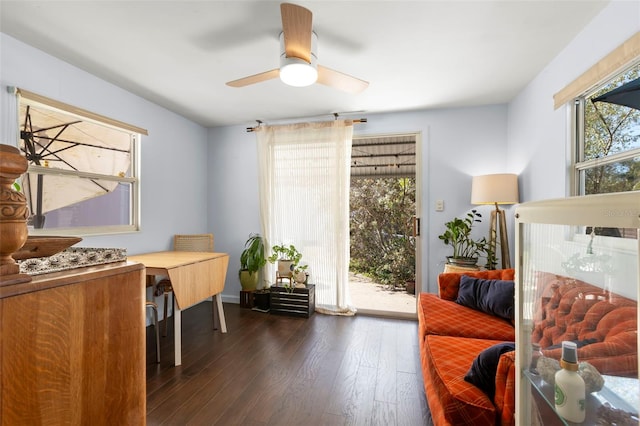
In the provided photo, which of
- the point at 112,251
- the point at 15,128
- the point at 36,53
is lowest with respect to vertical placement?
the point at 112,251

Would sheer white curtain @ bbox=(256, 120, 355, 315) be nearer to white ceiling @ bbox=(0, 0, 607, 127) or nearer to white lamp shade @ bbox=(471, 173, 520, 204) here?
white ceiling @ bbox=(0, 0, 607, 127)

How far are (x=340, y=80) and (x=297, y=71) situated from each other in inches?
16.8

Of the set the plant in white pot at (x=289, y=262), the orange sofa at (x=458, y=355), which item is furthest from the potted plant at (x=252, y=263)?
the orange sofa at (x=458, y=355)

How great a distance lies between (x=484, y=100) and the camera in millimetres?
3061

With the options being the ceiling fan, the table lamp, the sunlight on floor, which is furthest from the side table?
the ceiling fan

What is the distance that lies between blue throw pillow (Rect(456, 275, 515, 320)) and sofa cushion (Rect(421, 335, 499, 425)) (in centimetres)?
42

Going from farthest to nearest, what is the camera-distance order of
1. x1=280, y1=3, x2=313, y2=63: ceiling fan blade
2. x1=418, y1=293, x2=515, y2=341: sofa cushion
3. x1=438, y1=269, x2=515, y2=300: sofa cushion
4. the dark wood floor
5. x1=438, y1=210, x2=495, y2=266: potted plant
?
x1=438, y1=210, x2=495, y2=266: potted plant
x1=438, y1=269, x2=515, y2=300: sofa cushion
x1=418, y1=293, x2=515, y2=341: sofa cushion
the dark wood floor
x1=280, y1=3, x2=313, y2=63: ceiling fan blade

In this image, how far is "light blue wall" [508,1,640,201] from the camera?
64.0 inches

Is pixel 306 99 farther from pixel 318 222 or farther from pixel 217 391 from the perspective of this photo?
pixel 217 391

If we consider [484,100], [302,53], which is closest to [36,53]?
[302,53]

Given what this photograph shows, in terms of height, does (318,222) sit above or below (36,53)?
below

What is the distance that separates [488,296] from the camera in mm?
2209

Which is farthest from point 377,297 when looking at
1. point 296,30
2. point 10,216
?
point 10,216

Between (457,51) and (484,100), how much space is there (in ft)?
3.85
